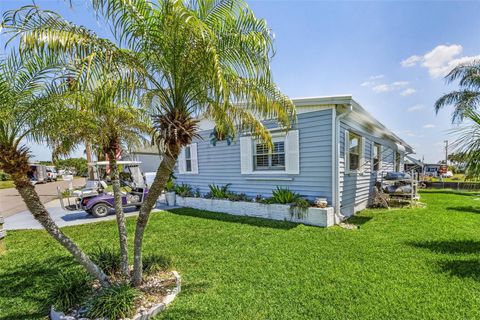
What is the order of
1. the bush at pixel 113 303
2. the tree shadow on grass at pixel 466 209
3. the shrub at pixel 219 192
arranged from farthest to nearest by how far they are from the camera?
the shrub at pixel 219 192, the tree shadow on grass at pixel 466 209, the bush at pixel 113 303

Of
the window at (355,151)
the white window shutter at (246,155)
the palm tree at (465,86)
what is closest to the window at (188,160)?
the white window shutter at (246,155)

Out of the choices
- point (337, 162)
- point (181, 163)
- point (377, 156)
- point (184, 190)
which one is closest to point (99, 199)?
point (184, 190)

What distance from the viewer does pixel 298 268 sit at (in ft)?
13.3

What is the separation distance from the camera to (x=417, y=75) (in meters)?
9.42

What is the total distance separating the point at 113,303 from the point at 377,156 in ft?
37.2

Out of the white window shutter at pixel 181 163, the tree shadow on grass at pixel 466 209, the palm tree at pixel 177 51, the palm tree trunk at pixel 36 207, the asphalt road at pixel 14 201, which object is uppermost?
the palm tree at pixel 177 51

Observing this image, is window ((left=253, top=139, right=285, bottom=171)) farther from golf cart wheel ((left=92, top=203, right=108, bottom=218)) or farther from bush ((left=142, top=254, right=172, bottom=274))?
golf cart wheel ((left=92, top=203, right=108, bottom=218))

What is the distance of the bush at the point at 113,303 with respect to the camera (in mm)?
2768

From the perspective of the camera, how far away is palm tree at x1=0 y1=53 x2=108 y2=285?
2625 mm

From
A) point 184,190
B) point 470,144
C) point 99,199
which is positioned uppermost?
point 470,144

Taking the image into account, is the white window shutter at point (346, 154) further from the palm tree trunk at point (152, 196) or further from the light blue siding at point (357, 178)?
the palm tree trunk at point (152, 196)

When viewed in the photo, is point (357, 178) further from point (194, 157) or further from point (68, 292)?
point (68, 292)

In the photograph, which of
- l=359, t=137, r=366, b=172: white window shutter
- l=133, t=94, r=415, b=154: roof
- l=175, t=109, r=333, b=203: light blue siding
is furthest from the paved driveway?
l=359, t=137, r=366, b=172: white window shutter

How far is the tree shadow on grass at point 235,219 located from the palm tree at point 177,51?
13.5 ft
